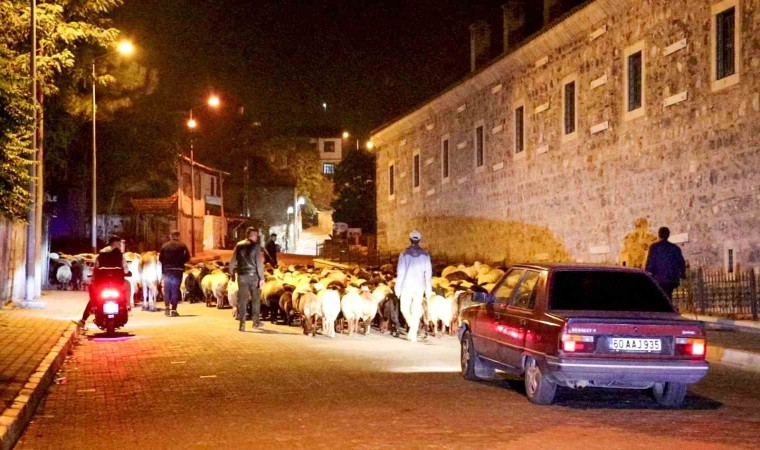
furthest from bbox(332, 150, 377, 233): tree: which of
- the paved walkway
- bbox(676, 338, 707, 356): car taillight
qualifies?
bbox(676, 338, 707, 356): car taillight

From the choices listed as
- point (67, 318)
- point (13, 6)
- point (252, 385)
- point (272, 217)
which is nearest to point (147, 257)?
point (67, 318)

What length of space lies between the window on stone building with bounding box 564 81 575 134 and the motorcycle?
16.6 meters

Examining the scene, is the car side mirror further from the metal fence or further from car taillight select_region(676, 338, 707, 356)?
the metal fence

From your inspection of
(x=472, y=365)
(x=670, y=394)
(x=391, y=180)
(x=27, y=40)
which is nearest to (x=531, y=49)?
(x=27, y=40)

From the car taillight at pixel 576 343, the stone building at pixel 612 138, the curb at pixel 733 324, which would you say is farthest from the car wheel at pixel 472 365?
the stone building at pixel 612 138

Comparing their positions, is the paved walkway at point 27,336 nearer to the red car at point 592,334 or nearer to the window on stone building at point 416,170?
the red car at point 592,334

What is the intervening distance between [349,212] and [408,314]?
6074 centimetres

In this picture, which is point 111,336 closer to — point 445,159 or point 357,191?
point 445,159

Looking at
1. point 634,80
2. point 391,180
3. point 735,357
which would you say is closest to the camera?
point 735,357

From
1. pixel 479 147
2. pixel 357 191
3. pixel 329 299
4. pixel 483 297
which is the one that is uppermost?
pixel 479 147

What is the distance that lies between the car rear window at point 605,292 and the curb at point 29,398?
5.27 meters

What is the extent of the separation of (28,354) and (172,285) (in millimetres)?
8473

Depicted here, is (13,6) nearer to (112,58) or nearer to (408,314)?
(408,314)

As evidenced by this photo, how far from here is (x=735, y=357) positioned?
14.3 m
